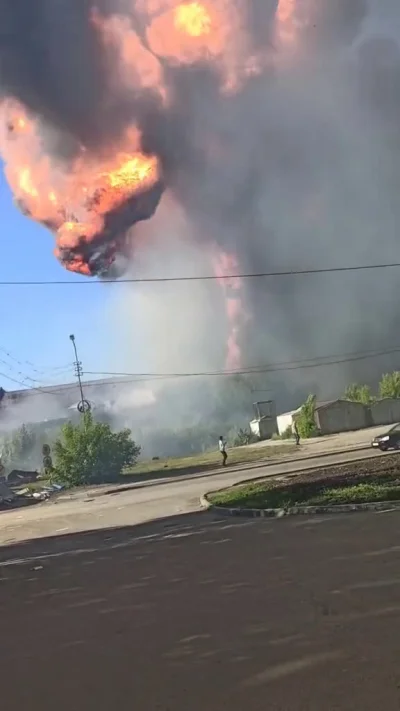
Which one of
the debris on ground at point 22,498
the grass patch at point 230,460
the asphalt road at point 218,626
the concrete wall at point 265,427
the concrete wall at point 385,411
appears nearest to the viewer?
the asphalt road at point 218,626

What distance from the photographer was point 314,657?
5.64 metres

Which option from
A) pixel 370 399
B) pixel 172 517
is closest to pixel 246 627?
pixel 172 517

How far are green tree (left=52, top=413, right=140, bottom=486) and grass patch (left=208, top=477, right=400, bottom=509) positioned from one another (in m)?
32.9

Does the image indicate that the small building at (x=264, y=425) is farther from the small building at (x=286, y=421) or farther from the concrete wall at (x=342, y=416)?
the concrete wall at (x=342, y=416)

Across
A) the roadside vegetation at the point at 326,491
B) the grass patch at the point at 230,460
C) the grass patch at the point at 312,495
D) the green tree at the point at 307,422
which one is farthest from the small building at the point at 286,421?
the grass patch at the point at 312,495

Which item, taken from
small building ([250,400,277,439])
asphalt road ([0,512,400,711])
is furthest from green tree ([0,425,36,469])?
asphalt road ([0,512,400,711])

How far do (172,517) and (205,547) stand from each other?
6.21 metres

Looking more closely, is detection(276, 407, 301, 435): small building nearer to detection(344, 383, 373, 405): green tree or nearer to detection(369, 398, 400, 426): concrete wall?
detection(344, 383, 373, 405): green tree

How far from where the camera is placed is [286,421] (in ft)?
261

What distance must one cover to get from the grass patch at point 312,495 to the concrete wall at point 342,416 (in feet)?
177

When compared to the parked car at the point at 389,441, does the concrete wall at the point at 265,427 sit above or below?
above

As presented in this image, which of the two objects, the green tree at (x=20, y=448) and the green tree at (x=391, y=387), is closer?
the green tree at (x=391, y=387)

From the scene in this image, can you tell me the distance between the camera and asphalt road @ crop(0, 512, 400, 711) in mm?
5180

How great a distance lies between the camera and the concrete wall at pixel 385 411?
245ft
